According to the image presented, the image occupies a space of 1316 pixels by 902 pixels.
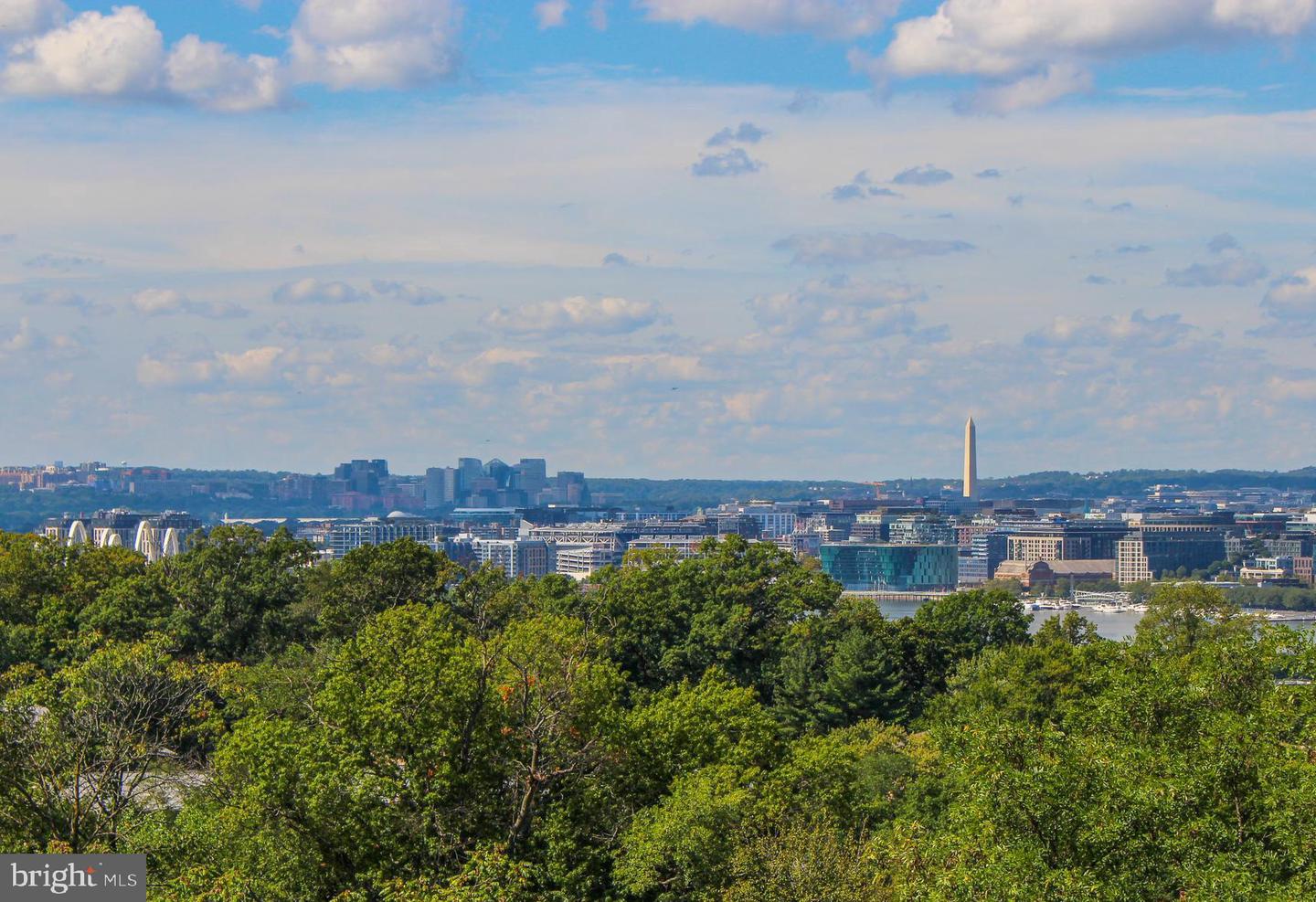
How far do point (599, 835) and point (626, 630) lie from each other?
2610 cm

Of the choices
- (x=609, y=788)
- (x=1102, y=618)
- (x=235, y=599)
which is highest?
(x=235, y=599)

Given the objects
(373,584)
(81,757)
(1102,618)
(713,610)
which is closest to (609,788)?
(81,757)

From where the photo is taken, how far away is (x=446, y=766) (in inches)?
923

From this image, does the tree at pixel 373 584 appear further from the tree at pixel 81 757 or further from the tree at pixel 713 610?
the tree at pixel 81 757

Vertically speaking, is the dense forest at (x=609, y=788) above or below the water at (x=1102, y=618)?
above

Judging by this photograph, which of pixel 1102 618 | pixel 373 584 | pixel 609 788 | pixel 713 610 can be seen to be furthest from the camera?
pixel 1102 618

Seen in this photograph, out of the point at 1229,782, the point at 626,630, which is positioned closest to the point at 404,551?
the point at 626,630

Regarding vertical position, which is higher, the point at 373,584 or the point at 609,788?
the point at 373,584

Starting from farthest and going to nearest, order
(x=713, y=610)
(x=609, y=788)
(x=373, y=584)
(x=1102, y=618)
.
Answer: (x=1102, y=618), (x=713, y=610), (x=373, y=584), (x=609, y=788)

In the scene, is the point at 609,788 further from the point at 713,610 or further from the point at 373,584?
the point at 713,610

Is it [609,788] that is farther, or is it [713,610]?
[713,610]

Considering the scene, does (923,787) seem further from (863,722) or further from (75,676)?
(75,676)

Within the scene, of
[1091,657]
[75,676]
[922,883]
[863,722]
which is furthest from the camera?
[863,722]

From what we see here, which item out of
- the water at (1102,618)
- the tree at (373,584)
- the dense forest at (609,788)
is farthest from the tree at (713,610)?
the water at (1102,618)
